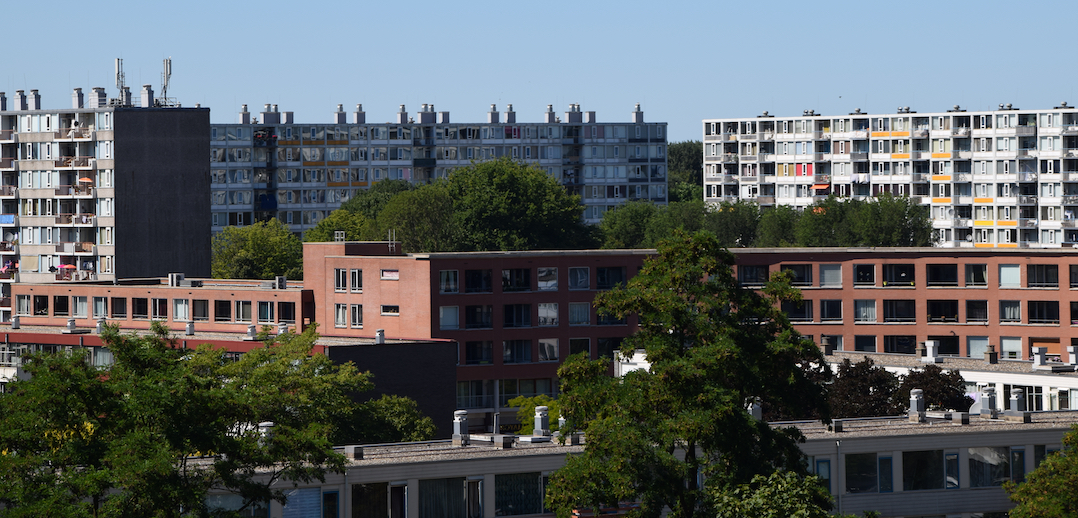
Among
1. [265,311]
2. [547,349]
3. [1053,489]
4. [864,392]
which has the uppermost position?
[265,311]

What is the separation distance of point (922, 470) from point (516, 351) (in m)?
61.1

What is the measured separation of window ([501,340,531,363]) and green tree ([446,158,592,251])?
150 ft

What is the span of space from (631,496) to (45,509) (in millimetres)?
14805

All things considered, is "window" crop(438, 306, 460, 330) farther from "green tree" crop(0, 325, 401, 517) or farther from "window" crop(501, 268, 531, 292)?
"green tree" crop(0, 325, 401, 517)

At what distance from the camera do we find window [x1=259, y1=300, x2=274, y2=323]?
Result: 4806 inches

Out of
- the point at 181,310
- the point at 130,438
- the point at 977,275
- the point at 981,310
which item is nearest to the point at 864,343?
the point at 981,310

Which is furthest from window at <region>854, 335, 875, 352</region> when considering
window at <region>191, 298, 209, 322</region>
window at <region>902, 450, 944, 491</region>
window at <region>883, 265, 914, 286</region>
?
window at <region>902, 450, 944, 491</region>

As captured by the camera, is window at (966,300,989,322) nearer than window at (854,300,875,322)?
Yes

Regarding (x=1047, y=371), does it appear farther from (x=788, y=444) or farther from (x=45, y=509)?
(x=45, y=509)

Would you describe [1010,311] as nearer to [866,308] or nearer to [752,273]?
[866,308]

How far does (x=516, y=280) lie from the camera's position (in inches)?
4744

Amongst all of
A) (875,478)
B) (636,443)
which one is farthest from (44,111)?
(636,443)

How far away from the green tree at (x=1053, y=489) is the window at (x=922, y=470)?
39.8 feet

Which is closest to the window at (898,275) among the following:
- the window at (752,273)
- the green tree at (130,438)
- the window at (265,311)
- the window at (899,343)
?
the window at (899,343)
